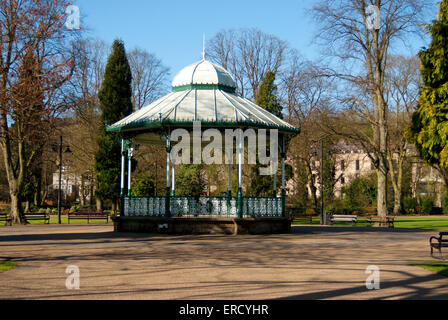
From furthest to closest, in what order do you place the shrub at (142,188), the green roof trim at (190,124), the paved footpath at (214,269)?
the shrub at (142,188) → the green roof trim at (190,124) → the paved footpath at (214,269)

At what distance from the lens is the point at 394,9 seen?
28203mm

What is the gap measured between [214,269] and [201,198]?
1060cm

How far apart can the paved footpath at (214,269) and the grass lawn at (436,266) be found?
0.30 m

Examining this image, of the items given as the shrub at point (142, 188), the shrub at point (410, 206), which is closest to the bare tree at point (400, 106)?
the shrub at point (410, 206)

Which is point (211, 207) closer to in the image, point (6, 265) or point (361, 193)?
point (6, 265)

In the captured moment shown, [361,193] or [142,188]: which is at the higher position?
[142,188]

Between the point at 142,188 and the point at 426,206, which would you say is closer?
the point at 142,188

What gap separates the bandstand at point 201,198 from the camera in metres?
19.9

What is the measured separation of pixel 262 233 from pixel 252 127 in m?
4.31

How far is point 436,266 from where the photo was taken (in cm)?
1152

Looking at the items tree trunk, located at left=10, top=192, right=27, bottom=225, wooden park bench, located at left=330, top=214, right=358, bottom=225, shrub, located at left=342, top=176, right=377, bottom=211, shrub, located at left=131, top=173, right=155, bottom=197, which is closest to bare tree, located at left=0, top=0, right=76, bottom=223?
tree trunk, located at left=10, top=192, right=27, bottom=225

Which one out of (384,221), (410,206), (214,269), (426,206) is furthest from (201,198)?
(426,206)

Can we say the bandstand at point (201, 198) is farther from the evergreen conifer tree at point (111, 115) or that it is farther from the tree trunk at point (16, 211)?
the evergreen conifer tree at point (111, 115)
